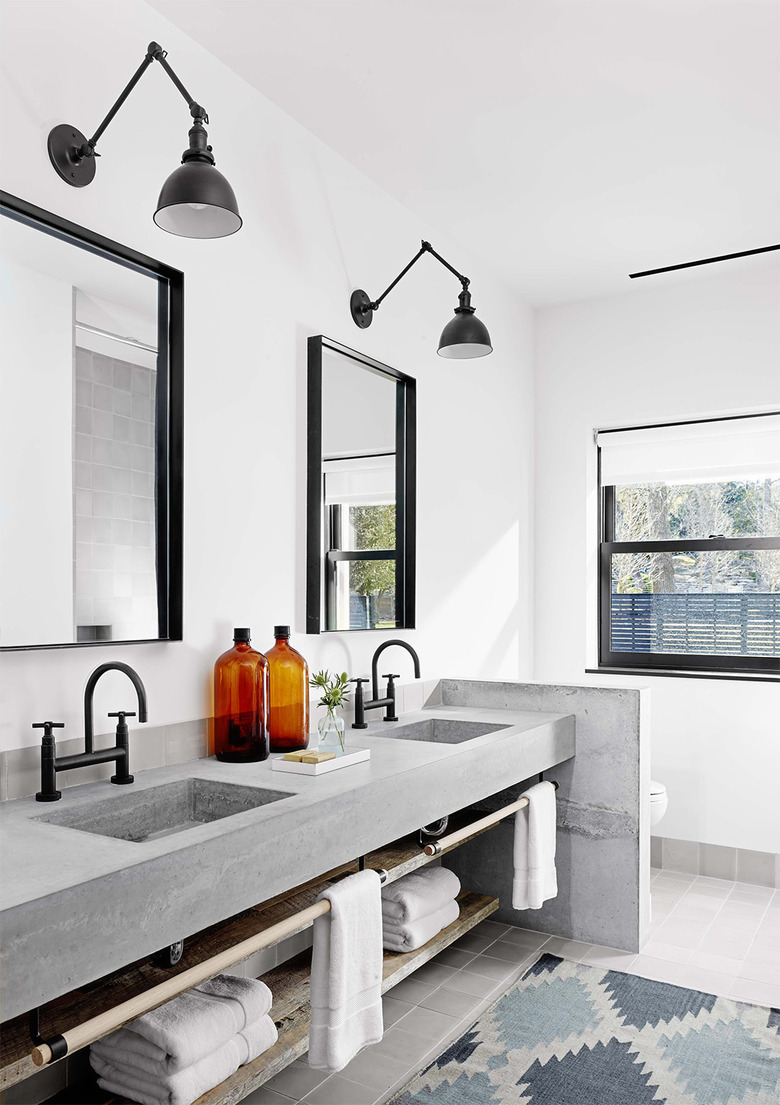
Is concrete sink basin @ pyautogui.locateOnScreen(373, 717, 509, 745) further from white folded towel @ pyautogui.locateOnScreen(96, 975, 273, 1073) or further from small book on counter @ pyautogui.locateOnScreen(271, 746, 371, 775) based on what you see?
white folded towel @ pyautogui.locateOnScreen(96, 975, 273, 1073)

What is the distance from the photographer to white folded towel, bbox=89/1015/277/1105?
1.62 meters

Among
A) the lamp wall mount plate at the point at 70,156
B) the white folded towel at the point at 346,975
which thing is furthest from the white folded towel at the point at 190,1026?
the lamp wall mount plate at the point at 70,156

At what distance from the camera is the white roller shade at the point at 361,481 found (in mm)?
2650

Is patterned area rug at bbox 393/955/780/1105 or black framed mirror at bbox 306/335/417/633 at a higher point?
black framed mirror at bbox 306/335/417/633

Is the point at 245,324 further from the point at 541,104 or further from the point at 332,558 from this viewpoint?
the point at 541,104

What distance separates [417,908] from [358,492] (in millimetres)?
1267

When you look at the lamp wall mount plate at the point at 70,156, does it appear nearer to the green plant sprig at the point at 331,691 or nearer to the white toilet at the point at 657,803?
the green plant sprig at the point at 331,691

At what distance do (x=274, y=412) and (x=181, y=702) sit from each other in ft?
2.79

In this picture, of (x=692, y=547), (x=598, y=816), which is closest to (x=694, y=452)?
(x=692, y=547)

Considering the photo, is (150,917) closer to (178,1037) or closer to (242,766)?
(178,1037)

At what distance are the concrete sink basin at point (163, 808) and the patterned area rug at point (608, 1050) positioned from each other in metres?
0.87

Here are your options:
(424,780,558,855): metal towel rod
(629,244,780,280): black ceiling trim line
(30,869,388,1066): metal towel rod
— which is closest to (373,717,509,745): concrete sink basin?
(424,780,558,855): metal towel rod

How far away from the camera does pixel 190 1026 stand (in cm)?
167

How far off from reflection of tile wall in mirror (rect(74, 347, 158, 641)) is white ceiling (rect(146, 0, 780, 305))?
0.95 metres
